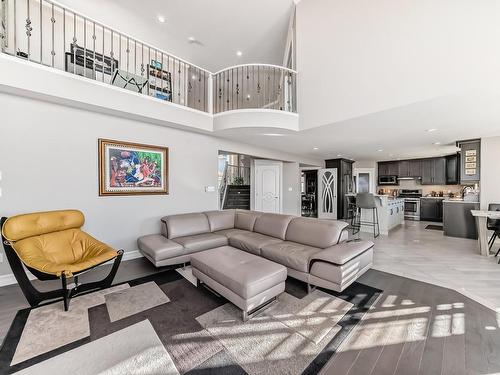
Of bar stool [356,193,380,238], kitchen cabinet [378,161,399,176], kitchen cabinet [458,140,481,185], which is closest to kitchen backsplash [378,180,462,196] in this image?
kitchen cabinet [378,161,399,176]

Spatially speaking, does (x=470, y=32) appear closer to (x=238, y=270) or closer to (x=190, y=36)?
(x=238, y=270)

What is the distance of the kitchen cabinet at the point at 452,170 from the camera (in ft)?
23.6

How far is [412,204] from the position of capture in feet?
27.1

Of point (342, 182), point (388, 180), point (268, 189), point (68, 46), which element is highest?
point (68, 46)

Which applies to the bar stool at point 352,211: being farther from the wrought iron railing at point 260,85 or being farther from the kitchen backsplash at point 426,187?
the wrought iron railing at point 260,85

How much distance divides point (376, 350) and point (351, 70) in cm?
365

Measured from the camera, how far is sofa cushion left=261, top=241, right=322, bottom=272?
8.63ft

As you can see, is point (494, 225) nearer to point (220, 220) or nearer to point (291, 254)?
point (291, 254)

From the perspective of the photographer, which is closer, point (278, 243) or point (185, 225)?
point (278, 243)

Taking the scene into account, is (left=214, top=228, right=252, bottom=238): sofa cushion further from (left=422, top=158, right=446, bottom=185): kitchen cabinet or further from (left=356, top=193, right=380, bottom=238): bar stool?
(left=422, top=158, right=446, bottom=185): kitchen cabinet

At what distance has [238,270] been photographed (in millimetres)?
2191

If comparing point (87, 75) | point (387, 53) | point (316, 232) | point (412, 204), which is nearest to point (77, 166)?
point (87, 75)

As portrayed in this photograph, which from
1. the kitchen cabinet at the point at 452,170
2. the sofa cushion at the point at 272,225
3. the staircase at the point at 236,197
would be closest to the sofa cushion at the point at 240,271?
the sofa cushion at the point at 272,225

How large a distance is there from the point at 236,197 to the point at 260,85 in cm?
409
